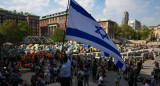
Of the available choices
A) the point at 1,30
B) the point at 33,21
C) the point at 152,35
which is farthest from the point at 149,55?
the point at 33,21

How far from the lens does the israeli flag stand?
643 cm

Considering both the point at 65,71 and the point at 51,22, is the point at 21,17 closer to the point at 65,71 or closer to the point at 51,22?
the point at 51,22

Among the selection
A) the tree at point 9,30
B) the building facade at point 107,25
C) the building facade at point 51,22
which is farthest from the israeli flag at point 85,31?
the building facade at point 51,22

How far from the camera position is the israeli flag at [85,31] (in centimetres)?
643

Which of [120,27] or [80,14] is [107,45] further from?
[120,27]

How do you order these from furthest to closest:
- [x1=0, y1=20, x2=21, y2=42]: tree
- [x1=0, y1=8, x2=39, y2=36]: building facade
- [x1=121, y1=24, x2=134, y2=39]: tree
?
[x1=121, y1=24, x2=134, y2=39]: tree → [x1=0, y1=8, x2=39, y2=36]: building facade → [x1=0, y1=20, x2=21, y2=42]: tree

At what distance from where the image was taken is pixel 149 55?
25047 mm

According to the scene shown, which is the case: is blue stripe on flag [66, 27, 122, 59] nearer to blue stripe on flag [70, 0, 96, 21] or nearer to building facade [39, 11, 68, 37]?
blue stripe on flag [70, 0, 96, 21]

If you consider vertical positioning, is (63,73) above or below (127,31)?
below

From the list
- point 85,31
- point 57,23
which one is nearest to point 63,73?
point 85,31

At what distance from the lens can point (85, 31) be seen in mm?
6629

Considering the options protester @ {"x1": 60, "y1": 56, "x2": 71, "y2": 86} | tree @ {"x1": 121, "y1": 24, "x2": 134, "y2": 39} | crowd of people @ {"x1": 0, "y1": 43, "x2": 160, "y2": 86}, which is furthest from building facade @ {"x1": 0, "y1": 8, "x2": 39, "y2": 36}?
protester @ {"x1": 60, "y1": 56, "x2": 71, "y2": 86}

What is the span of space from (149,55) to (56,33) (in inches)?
1992

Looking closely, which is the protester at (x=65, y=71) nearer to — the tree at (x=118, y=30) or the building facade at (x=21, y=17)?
the building facade at (x=21, y=17)
